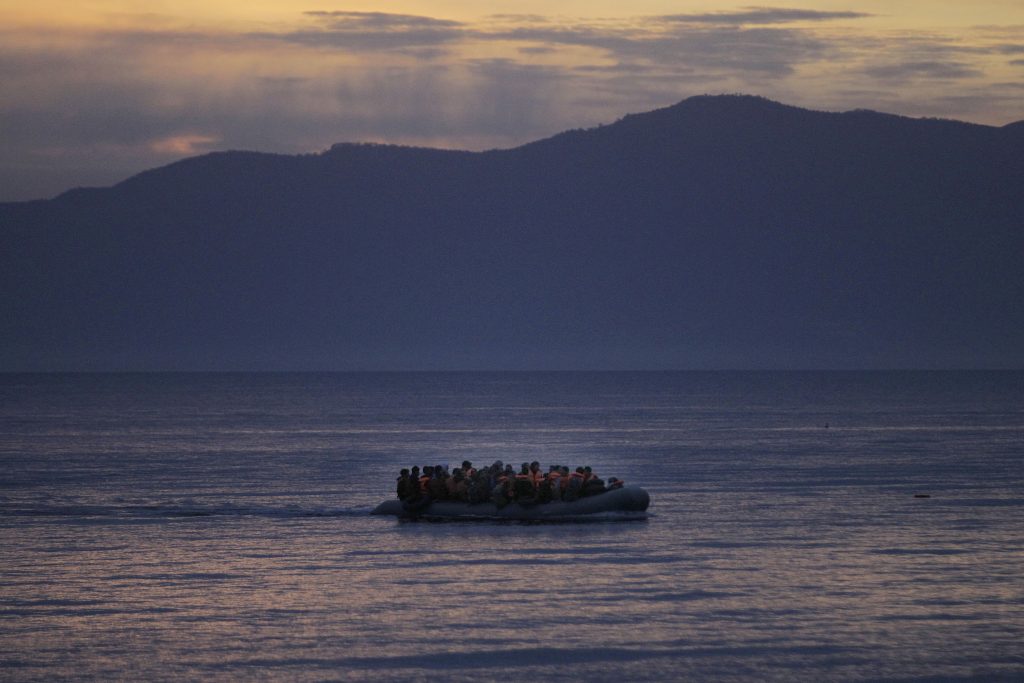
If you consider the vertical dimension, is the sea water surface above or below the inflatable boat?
below

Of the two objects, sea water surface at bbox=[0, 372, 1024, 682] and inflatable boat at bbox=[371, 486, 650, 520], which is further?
inflatable boat at bbox=[371, 486, 650, 520]

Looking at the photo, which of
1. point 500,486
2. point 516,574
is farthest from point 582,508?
point 516,574

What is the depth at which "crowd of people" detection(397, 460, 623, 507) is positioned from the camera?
4125 centimetres

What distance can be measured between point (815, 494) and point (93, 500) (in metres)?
22.7

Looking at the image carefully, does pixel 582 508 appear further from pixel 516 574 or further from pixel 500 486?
pixel 516 574

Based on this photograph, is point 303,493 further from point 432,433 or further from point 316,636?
point 432,433

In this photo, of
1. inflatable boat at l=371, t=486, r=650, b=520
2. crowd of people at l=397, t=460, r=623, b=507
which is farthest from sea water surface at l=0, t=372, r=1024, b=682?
crowd of people at l=397, t=460, r=623, b=507

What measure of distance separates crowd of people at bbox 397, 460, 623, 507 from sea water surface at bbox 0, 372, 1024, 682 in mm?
882

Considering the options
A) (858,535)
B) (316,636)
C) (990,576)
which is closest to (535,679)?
(316,636)

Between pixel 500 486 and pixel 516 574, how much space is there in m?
8.97

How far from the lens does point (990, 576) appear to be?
31.5m

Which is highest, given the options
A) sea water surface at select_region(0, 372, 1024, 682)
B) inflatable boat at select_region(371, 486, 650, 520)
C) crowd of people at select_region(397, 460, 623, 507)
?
crowd of people at select_region(397, 460, 623, 507)

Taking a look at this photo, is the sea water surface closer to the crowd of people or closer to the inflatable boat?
the inflatable boat

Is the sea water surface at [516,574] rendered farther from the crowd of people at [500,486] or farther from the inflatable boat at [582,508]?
the crowd of people at [500,486]
